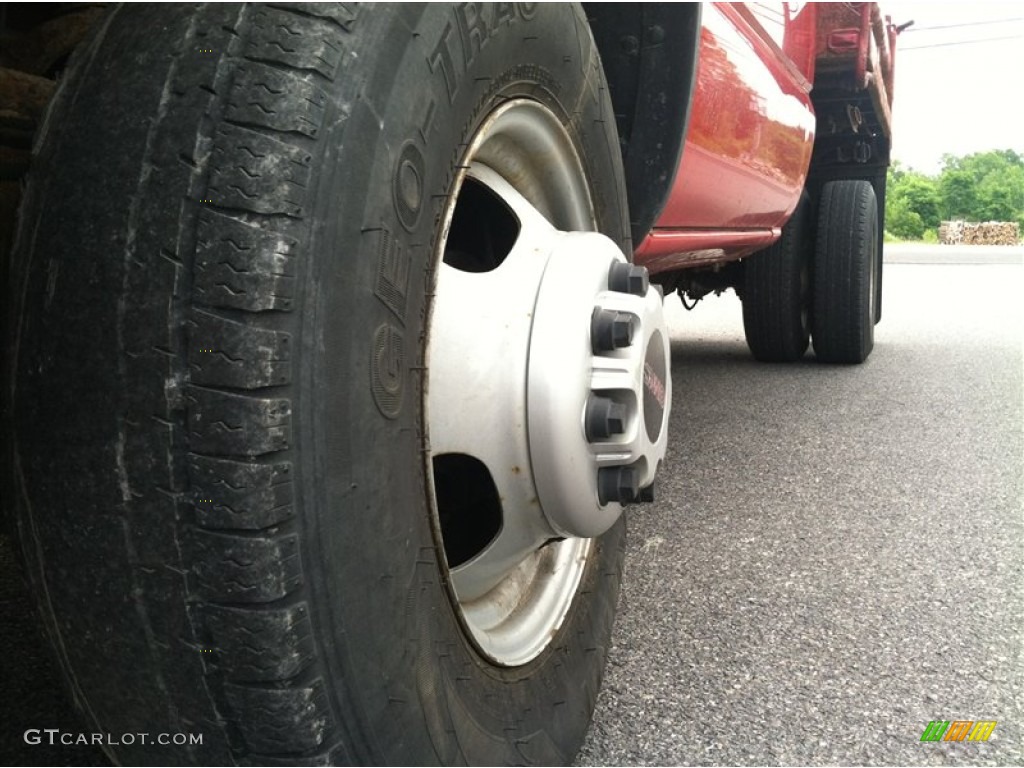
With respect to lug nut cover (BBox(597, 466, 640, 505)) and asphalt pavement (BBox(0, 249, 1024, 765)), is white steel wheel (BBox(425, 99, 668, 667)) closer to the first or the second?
lug nut cover (BBox(597, 466, 640, 505))

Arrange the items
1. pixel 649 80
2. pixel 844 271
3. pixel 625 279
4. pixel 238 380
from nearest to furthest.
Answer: pixel 238 380
pixel 625 279
pixel 649 80
pixel 844 271

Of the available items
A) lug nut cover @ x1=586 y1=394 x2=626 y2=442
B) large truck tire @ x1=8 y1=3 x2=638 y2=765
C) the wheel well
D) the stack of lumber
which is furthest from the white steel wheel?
the stack of lumber

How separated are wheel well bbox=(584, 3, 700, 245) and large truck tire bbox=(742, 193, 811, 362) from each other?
2.44 m

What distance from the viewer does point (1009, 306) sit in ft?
24.0

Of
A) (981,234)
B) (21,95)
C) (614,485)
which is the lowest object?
(614,485)

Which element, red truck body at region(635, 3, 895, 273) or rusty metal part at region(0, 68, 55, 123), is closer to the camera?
rusty metal part at region(0, 68, 55, 123)

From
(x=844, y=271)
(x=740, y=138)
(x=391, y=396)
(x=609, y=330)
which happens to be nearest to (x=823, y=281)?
(x=844, y=271)

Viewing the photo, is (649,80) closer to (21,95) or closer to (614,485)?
(614,485)

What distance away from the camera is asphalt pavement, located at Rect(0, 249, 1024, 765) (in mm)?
1177

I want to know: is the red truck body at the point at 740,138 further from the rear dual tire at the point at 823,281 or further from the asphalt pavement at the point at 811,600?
the rear dual tire at the point at 823,281

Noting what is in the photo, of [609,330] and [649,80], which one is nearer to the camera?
[609,330]

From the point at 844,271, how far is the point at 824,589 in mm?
2592

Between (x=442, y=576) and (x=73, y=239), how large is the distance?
0.42 metres

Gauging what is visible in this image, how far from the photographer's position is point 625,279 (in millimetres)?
1118
